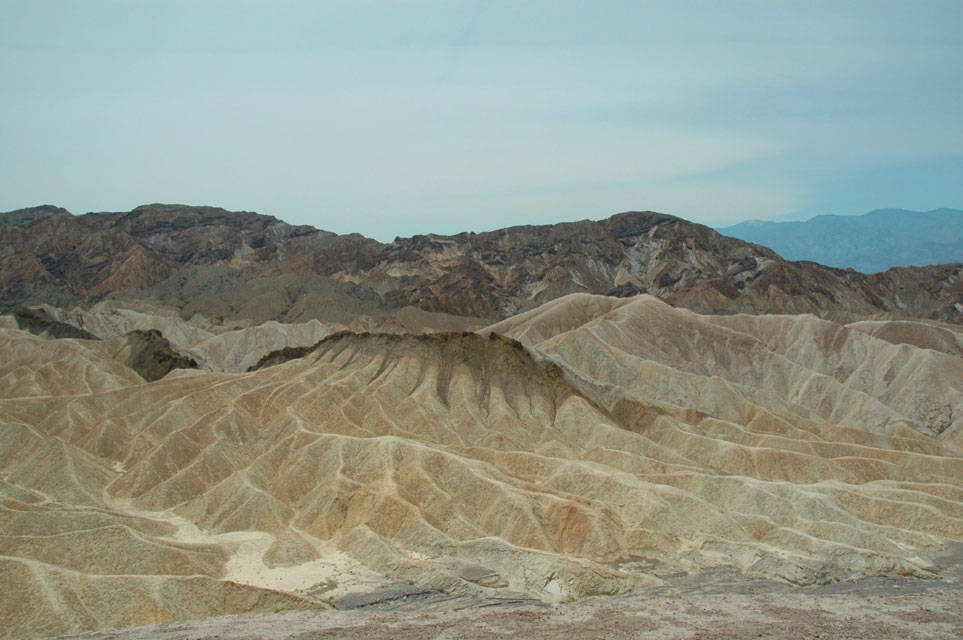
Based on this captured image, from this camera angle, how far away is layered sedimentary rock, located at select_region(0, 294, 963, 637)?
44.0 m

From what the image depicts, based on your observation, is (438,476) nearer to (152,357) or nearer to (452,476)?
(452,476)

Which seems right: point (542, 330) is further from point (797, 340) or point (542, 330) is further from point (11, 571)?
point (11, 571)

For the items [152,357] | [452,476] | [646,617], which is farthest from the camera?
[152,357]

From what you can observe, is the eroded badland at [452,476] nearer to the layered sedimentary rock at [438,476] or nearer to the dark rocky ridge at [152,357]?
the layered sedimentary rock at [438,476]

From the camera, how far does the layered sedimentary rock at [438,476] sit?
44.0 meters

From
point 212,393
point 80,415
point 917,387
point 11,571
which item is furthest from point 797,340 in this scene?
point 11,571

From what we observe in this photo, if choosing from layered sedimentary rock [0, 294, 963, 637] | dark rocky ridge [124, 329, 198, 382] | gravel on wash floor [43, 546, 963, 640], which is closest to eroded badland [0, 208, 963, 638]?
layered sedimentary rock [0, 294, 963, 637]

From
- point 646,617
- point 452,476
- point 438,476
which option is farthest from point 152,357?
point 646,617

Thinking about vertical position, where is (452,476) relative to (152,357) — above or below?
below

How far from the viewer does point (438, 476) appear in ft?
192

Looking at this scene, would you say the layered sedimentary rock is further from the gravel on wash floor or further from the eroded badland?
the gravel on wash floor

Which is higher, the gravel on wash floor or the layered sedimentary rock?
the layered sedimentary rock

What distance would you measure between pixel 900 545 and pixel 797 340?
85048mm

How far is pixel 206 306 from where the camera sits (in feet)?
641
